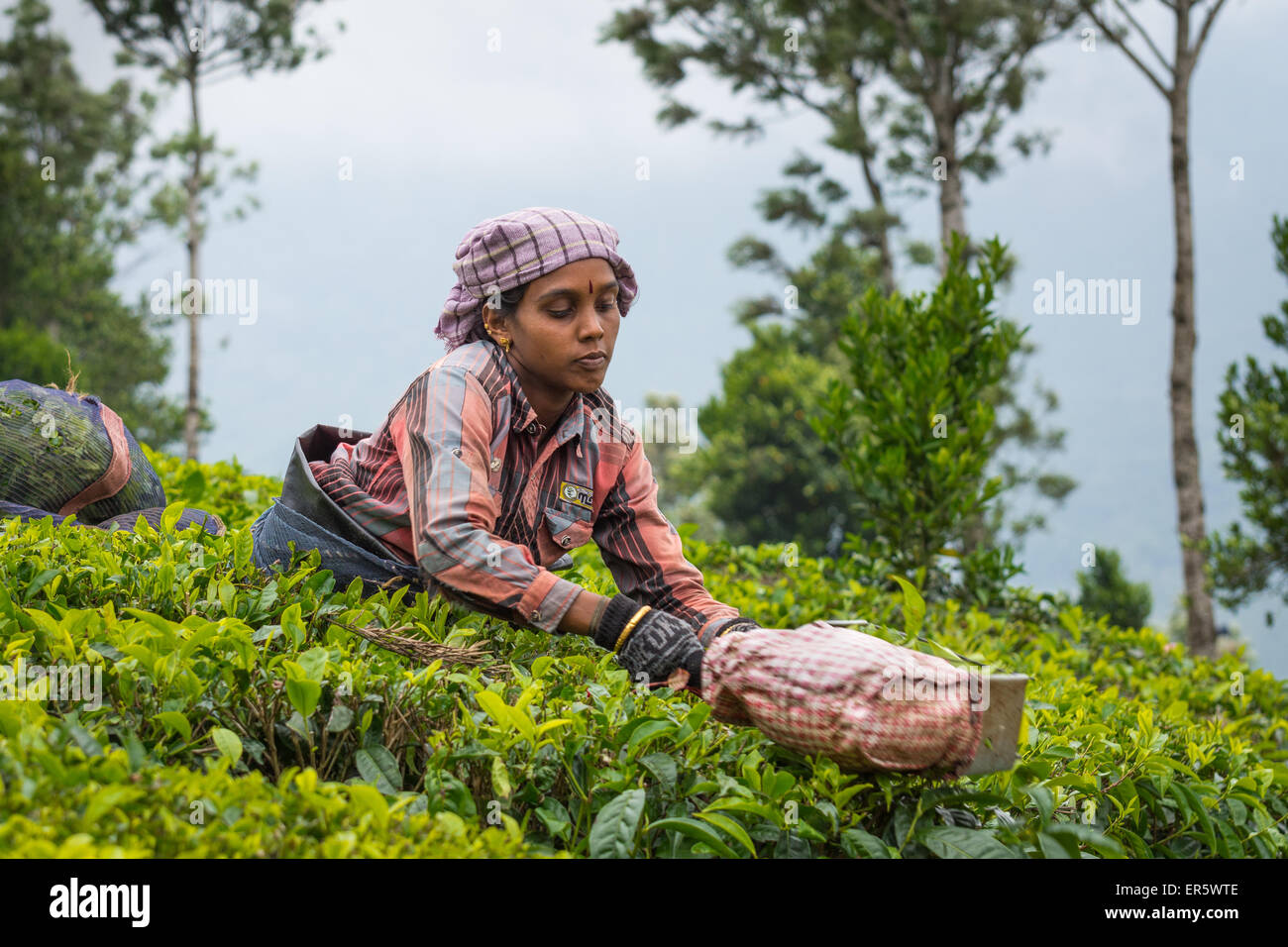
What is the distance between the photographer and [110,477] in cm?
370

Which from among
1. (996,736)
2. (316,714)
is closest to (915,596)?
(996,736)

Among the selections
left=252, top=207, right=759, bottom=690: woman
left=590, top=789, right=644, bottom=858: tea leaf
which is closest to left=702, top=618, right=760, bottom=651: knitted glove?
left=252, top=207, right=759, bottom=690: woman

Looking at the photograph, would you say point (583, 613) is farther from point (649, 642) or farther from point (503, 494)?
point (503, 494)

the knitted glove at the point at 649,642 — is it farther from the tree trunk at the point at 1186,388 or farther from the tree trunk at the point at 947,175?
the tree trunk at the point at 947,175

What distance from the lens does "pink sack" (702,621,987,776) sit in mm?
1831

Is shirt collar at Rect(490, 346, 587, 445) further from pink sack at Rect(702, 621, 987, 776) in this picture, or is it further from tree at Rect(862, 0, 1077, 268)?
tree at Rect(862, 0, 1077, 268)

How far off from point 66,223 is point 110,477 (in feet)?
80.6

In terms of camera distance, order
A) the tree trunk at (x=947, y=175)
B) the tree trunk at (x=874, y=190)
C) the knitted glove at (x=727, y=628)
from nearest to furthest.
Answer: the knitted glove at (x=727, y=628)
the tree trunk at (x=947, y=175)
the tree trunk at (x=874, y=190)

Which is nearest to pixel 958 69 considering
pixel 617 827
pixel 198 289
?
pixel 198 289

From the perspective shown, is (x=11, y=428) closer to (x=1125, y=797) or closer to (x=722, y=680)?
(x=722, y=680)

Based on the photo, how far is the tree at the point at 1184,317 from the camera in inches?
382

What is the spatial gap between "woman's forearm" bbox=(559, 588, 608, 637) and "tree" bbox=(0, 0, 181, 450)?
2184 centimetres

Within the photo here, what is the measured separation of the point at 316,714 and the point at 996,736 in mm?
1240

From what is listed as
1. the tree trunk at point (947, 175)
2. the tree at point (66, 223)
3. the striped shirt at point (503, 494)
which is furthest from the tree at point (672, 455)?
the tree at point (66, 223)
